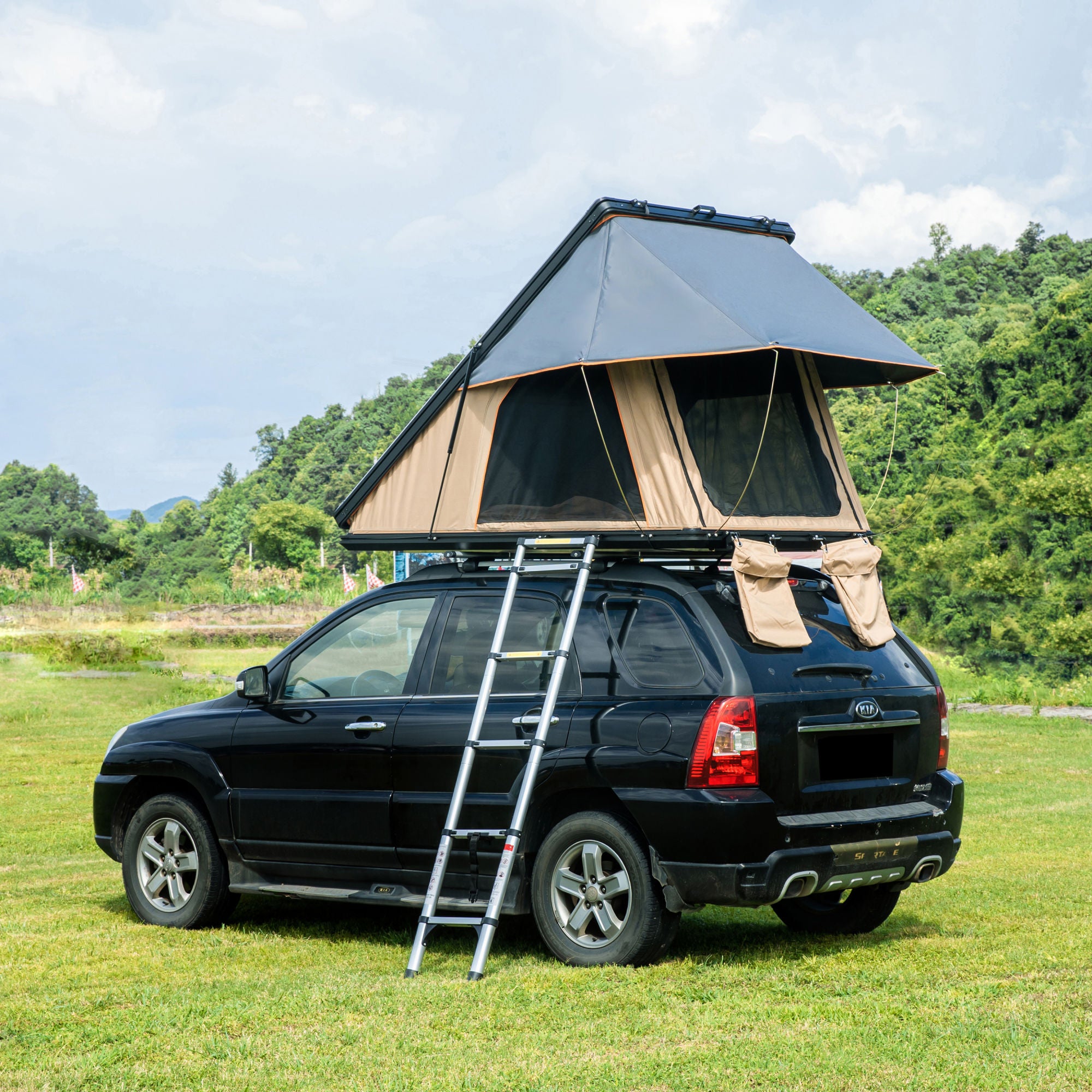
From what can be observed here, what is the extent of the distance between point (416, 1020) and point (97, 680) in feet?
73.5

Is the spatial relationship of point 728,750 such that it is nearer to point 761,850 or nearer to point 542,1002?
point 761,850

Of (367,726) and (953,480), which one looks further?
(953,480)

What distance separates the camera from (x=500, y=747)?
6961 mm

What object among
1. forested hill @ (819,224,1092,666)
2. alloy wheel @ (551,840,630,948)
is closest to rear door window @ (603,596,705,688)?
alloy wheel @ (551,840,630,948)

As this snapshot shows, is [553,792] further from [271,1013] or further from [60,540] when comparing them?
[60,540]

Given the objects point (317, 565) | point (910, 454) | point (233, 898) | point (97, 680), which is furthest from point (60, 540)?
point (233, 898)

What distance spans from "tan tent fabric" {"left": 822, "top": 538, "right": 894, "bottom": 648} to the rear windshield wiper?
0.14 metres

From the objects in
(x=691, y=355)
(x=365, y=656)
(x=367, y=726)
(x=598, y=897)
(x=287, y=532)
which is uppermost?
(x=287, y=532)

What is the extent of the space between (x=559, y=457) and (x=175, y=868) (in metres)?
3.18

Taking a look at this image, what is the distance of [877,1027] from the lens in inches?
214

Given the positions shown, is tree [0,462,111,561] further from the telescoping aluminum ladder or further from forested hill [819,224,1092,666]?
the telescoping aluminum ladder

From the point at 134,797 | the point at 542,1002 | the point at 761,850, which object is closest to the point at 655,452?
the point at 761,850

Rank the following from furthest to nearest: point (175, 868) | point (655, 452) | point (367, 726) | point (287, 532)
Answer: point (287, 532) → point (175, 868) → point (655, 452) → point (367, 726)

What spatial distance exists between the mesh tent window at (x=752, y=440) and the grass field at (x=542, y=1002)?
7.70ft
